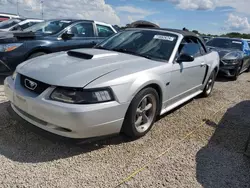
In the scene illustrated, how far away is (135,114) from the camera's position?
113 inches

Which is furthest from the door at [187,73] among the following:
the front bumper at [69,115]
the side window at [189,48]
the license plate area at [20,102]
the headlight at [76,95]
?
the license plate area at [20,102]

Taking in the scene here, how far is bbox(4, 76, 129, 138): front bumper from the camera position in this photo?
2350 millimetres

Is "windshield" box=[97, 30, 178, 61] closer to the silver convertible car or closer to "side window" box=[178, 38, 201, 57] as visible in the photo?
the silver convertible car

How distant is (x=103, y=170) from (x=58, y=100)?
0.89 metres

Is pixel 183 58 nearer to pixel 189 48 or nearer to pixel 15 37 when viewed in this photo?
pixel 189 48

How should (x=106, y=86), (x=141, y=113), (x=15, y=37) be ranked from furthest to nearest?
(x=15, y=37) → (x=141, y=113) → (x=106, y=86)

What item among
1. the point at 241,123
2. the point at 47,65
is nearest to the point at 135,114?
the point at 47,65

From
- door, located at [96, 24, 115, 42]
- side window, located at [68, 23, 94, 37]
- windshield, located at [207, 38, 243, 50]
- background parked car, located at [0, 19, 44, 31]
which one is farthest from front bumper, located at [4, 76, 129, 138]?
windshield, located at [207, 38, 243, 50]

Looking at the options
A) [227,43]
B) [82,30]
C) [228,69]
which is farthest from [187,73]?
[227,43]

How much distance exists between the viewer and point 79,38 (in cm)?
617

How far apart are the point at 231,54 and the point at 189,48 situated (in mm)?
4505

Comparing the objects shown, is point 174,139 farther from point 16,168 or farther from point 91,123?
point 16,168

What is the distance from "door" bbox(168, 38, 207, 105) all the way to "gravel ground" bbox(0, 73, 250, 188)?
584mm

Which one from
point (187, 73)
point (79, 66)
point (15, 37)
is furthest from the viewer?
point (15, 37)
